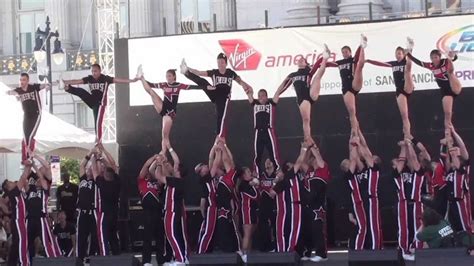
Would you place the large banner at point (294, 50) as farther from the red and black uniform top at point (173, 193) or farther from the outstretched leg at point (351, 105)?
the red and black uniform top at point (173, 193)

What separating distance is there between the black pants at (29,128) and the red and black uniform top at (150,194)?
6.38 feet

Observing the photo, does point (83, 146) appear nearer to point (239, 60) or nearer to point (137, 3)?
point (239, 60)

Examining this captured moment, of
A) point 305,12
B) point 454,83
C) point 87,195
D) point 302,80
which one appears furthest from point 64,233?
point 305,12

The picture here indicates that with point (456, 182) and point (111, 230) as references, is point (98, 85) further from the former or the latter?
point (456, 182)

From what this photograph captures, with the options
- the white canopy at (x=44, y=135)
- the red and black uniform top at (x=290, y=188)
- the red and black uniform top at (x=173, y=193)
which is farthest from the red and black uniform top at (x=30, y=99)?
the red and black uniform top at (x=290, y=188)

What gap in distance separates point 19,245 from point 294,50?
5.45m

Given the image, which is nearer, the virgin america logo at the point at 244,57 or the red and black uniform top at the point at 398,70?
the red and black uniform top at the point at 398,70

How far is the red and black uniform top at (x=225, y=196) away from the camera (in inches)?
590

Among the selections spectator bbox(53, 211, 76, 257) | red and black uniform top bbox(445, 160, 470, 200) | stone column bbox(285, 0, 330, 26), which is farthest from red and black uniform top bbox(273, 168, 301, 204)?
stone column bbox(285, 0, 330, 26)

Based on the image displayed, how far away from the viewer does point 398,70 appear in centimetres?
1535

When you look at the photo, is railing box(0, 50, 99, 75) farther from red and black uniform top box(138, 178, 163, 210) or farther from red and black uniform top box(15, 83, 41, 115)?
red and black uniform top box(138, 178, 163, 210)

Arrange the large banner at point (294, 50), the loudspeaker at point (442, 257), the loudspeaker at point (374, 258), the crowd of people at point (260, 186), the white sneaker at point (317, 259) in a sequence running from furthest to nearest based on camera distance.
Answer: the large banner at point (294, 50) < the crowd of people at point (260, 186) < the white sneaker at point (317, 259) < the loudspeaker at point (374, 258) < the loudspeaker at point (442, 257)

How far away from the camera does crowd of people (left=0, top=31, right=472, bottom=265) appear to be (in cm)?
1488

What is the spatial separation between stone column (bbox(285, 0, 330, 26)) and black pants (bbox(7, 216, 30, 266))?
381 inches
